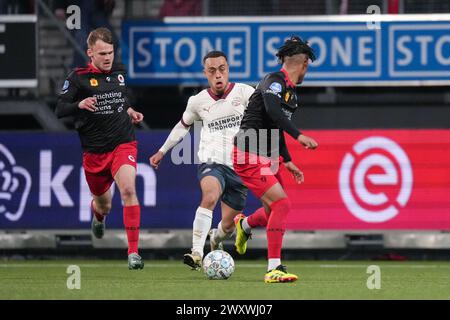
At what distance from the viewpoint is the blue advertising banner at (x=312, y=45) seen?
1686 cm

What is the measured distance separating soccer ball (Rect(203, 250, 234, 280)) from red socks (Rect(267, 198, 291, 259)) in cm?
67

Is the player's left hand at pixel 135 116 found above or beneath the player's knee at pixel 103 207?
above

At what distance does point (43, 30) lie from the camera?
704 inches

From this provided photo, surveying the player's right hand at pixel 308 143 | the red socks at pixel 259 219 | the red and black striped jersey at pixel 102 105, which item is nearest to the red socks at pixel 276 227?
the player's right hand at pixel 308 143

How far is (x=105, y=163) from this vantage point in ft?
42.4

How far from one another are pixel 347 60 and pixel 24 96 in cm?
432

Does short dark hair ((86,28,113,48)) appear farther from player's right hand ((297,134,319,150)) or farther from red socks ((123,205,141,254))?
player's right hand ((297,134,319,150))

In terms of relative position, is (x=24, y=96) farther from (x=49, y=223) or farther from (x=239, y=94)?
(x=239, y=94)

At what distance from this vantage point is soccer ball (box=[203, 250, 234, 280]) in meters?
11.5

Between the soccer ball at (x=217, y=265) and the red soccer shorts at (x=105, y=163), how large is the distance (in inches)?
63.7

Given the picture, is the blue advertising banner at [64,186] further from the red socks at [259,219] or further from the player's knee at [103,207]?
the red socks at [259,219]

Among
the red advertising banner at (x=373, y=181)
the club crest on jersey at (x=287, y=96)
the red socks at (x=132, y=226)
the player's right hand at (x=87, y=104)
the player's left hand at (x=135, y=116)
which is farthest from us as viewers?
the red advertising banner at (x=373, y=181)

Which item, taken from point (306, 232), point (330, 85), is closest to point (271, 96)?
point (306, 232)

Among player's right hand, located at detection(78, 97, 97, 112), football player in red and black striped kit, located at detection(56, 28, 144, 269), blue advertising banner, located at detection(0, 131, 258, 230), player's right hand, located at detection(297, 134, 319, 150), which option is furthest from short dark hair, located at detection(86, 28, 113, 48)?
blue advertising banner, located at detection(0, 131, 258, 230)
